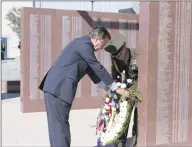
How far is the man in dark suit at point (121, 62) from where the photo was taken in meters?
4.04

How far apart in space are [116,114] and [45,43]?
4.26 m

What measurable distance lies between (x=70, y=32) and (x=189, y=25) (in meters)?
4.14

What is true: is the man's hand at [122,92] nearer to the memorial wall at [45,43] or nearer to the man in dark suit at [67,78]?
the man in dark suit at [67,78]

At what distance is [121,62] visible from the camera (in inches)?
A: 165

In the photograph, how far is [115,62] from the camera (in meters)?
4.21

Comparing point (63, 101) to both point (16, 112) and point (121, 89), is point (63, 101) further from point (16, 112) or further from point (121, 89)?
point (16, 112)

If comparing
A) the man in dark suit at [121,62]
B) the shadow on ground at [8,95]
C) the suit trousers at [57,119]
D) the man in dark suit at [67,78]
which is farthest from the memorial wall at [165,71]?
the shadow on ground at [8,95]

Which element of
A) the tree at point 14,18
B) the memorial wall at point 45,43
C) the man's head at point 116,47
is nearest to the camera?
the man's head at point 116,47

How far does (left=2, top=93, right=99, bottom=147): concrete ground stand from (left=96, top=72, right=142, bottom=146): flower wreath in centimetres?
143

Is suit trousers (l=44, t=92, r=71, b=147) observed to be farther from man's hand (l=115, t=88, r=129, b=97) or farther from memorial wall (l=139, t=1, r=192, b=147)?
memorial wall (l=139, t=1, r=192, b=147)

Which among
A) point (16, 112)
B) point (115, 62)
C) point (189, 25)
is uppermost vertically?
point (189, 25)

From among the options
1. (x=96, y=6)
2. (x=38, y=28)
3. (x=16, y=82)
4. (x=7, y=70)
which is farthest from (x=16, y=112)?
(x=96, y=6)

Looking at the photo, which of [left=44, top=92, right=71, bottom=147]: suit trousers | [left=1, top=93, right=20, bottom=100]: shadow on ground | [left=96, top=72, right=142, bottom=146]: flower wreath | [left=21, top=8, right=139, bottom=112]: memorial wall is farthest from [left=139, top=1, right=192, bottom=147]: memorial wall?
[left=1, top=93, right=20, bottom=100]: shadow on ground

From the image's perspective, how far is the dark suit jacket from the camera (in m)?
3.91
